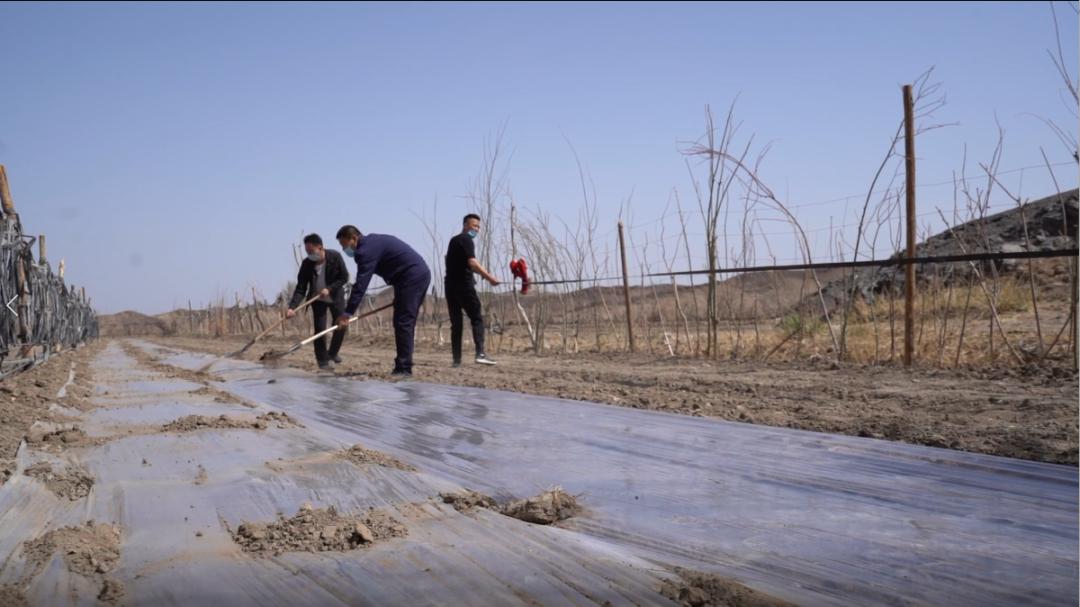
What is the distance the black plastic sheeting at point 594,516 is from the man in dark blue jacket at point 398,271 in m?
2.84

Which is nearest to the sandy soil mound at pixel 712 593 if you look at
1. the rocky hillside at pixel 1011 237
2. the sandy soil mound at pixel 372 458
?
the sandy soil mound at pixel 372 458

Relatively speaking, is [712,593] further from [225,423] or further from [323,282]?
[323,282]

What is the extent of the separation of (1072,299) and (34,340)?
8.43m

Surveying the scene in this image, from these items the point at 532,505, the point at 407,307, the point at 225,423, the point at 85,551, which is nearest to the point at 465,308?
the point at 407,307

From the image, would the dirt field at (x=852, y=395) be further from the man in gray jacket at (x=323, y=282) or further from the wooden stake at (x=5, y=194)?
the wooden stake at (x=5, y=194)

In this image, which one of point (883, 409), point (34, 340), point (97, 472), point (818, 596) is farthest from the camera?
point (34, 340)

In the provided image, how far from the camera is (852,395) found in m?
4.44

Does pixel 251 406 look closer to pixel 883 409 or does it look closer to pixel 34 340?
pixel 883 409

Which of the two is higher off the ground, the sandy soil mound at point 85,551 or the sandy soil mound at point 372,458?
the sandy soil mound at point 372,458

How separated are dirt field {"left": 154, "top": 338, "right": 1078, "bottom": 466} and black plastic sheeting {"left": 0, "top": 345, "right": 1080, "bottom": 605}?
1.20 ft

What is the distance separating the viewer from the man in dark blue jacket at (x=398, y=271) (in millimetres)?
6320

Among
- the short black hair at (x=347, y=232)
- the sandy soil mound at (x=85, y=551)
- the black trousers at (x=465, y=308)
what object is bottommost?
the sandy soil mound at (x=85, y=551)

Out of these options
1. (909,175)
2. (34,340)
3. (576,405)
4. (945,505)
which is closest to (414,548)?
(945,505)

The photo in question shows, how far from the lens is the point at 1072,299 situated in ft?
15.5
